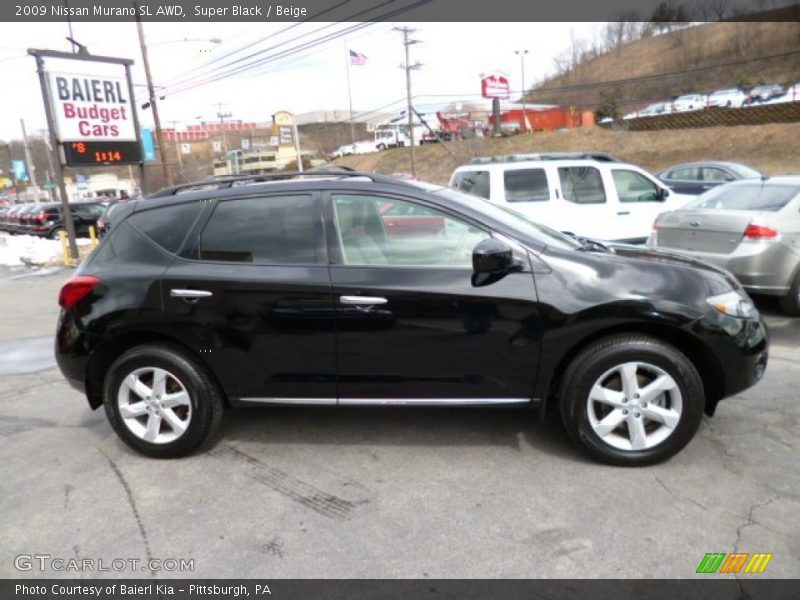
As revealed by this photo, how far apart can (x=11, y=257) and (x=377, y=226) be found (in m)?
17.1

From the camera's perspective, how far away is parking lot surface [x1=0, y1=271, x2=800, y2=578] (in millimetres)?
2666

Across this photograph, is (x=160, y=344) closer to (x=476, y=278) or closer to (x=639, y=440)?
(x=476, y=278)

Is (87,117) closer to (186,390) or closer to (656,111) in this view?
(186,390)

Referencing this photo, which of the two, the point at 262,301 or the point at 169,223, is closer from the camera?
the point at 262,301

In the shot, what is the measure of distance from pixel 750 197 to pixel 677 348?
418 centimetres

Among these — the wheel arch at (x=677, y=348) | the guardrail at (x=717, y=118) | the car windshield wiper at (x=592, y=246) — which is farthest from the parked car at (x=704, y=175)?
the guardrail at (x=717, y=118)

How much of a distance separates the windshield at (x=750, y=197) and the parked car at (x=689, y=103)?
4169 centimetres

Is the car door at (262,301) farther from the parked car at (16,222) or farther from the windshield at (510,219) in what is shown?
the parked car at (16,222)

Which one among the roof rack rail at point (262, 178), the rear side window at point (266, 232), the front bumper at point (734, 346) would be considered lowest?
A: the front bumper at point (734, 346)

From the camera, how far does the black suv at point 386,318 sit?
10.6ft

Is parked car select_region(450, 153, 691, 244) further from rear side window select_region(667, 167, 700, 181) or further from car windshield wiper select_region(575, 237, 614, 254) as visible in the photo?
rear side window select_region(667, 167, 700, 181)

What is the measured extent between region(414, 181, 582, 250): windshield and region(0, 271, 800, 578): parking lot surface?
1248 mm

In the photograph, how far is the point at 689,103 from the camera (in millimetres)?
44188

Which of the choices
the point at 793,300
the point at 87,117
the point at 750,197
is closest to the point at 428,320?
the point at 793,300
